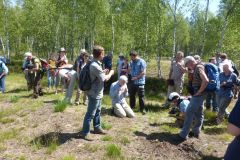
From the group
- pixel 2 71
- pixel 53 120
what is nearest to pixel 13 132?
pixel 53 120

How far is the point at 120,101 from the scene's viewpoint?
1208 cm

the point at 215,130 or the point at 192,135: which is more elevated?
the point at 192,135

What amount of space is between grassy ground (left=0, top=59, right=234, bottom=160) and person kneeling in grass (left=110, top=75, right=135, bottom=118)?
238 millimetres

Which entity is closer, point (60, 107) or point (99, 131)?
point (99, 131)

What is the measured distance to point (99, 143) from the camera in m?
9.41

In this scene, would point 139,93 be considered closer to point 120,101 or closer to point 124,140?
point 120,101

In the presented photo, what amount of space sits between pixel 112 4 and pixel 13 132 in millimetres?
27452

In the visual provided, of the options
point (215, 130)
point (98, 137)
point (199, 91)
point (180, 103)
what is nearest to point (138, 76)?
point (180, 103)

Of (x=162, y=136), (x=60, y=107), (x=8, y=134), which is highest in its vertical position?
(x=60, y=107)

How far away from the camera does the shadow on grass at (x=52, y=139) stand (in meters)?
9.58

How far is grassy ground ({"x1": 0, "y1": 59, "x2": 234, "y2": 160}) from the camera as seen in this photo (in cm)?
905

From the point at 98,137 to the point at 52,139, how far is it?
3.78 feet

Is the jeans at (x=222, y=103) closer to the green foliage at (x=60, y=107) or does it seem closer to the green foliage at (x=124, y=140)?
the green foliage at (x=124, y=140)

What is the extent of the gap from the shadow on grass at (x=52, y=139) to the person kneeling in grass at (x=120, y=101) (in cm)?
220
